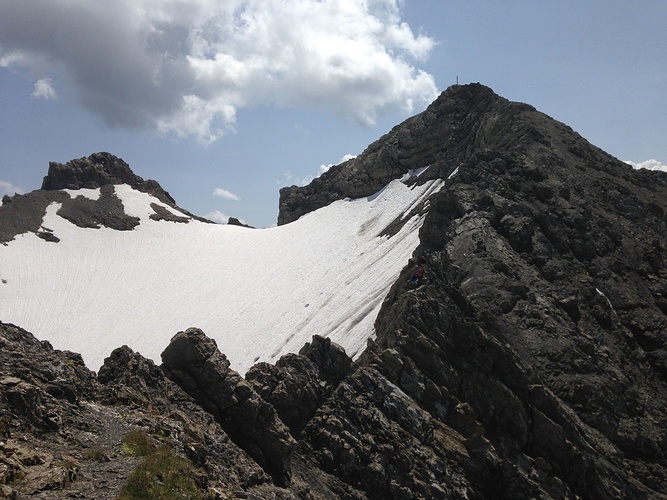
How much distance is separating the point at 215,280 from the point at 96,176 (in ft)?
161

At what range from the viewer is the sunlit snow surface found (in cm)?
5872

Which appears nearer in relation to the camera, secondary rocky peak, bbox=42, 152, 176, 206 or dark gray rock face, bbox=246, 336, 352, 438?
dark gray rock face, bbox=246, 336, 352, 438

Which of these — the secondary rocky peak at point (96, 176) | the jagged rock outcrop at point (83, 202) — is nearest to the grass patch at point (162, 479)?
the jagged rock outcrop at point (83, 202)

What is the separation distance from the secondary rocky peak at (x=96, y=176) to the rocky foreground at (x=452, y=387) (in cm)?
8563

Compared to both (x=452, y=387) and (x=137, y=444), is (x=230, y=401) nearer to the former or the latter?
(x=137, y=444)

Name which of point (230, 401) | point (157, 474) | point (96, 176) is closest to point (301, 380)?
point (230, 401)

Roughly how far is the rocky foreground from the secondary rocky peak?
85628 mm

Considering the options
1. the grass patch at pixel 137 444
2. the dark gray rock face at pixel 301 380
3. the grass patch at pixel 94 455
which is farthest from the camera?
the dark gray rock face at pixel 301 380

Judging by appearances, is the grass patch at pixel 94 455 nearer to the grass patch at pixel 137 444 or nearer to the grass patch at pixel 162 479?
the grass patch at pixel 137 444

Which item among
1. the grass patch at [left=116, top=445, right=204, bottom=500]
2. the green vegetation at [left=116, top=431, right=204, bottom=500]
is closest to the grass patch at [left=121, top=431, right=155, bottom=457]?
the green vegetation at [left=116, top=431, right=204, bottom=500]

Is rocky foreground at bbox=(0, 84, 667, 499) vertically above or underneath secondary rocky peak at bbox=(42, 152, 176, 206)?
underneath

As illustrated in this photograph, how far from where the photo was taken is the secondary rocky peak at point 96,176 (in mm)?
109125

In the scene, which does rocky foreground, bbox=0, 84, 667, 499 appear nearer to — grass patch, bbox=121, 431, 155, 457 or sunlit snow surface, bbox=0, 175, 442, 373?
grass patch, bbox=121, 431, 155, 457

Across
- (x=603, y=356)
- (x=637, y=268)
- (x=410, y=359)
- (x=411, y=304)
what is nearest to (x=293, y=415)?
(x=410, y=359)
